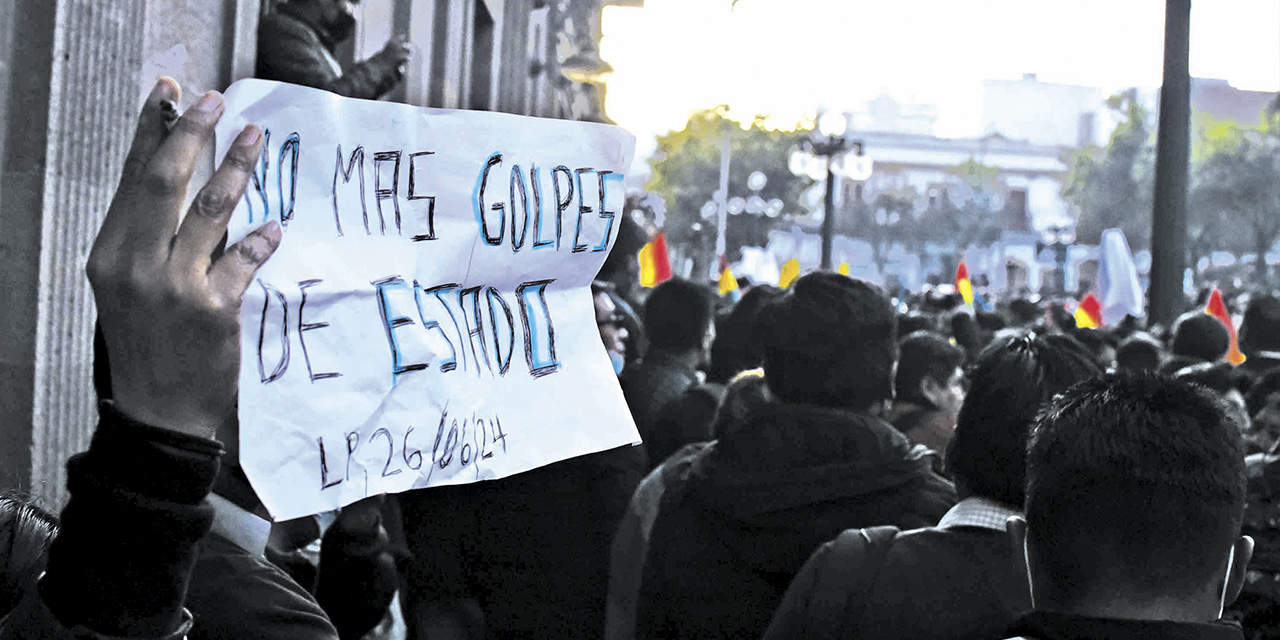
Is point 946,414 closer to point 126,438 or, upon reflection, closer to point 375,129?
point 375,129

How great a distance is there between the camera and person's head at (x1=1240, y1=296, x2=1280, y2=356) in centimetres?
698

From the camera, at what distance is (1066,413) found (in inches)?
70.2

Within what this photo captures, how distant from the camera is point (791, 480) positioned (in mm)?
2594

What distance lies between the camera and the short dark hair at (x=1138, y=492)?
5.41 ft

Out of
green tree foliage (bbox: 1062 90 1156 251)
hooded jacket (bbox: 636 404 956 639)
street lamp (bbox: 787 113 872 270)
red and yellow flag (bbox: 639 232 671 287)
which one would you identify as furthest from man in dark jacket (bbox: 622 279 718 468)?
green tree foliage (bbox: 1062 90 1156 251)

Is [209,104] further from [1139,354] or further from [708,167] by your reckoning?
[708,167]

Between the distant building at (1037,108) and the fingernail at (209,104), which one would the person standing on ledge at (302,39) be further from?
the distant building at (1037,108)

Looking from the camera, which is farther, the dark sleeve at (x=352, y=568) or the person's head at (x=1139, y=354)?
the person's head at (x=1139, y=354)

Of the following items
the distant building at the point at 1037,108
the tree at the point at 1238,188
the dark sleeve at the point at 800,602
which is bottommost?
the dark sleeve at the point at 800,602

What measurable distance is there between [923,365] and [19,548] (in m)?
3.12

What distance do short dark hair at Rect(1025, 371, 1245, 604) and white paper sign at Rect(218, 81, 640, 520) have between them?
0.65 meters

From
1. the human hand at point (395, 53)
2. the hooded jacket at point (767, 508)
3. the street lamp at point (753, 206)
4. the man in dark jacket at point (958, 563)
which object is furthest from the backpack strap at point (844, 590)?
the street lamp at point (753, 206)

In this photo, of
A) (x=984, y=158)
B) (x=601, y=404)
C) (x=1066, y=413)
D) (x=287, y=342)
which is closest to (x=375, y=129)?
(x=287, y=342)

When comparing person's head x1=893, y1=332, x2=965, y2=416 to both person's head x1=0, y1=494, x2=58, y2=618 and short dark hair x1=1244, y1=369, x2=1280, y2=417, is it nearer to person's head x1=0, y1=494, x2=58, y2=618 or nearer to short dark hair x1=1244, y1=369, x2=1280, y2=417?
short dark hair x1=1244, y1=369, x2=1280, y2=417
